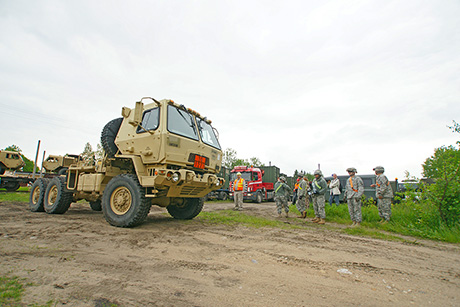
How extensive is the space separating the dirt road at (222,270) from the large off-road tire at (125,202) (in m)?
0.67

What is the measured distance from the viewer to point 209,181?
5.72 metres

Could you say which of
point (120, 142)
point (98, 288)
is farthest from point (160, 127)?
point (98, 288)

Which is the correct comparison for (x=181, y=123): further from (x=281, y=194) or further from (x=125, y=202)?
(x=281, y=194)

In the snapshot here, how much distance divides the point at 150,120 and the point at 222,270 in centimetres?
395

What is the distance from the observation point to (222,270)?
269 cm

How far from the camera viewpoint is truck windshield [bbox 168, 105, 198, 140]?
17.7 ft

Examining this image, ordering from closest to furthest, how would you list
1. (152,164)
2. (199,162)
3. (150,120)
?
(152,164)
(150,120)
(199,162)

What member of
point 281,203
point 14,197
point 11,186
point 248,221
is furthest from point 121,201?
point 11,186

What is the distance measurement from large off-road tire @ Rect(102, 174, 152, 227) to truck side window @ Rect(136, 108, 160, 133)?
3.75ft

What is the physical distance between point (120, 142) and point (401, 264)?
589 cm

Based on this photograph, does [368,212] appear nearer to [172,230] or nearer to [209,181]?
[209,181]

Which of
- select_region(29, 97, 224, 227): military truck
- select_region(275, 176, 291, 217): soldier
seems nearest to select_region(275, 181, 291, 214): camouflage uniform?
select_region(275, 176, 291, 217): soldier

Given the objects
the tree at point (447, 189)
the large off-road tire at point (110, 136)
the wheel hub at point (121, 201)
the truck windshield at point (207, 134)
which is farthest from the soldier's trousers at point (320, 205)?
the large off-road tire at point (110, 136)

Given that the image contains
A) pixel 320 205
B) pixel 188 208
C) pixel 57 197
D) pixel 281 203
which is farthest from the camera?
pixel 281 203
